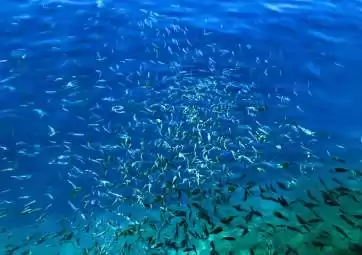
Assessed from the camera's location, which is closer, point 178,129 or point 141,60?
point 178,129

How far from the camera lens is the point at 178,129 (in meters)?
12.2

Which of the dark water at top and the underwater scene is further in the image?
the dark water at top

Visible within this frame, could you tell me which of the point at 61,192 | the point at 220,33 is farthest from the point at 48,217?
the point at 220,33

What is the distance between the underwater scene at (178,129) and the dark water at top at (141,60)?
6 centimetres

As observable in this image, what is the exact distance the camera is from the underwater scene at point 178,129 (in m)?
9.72

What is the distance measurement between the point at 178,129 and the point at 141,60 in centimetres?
370

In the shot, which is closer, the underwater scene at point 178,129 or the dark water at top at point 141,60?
the underwater scene at point 178,129

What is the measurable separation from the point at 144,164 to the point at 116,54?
5.28 m

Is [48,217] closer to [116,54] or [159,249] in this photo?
[159,249]

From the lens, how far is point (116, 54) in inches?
590

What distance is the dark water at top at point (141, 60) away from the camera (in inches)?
475

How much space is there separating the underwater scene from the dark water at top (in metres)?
0.06

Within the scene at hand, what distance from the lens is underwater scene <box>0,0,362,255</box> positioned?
9719 millimetres

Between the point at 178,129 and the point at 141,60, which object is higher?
the point at 141,60
